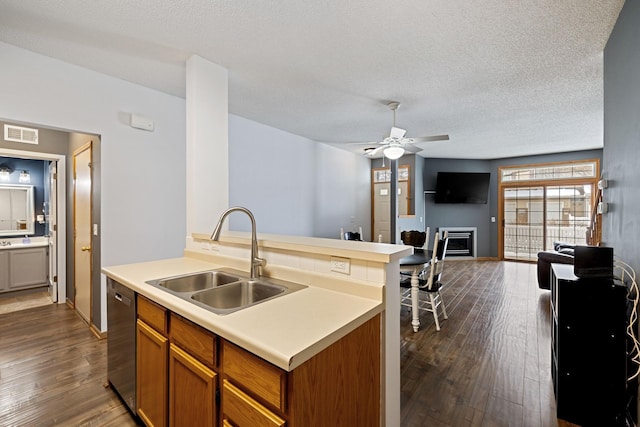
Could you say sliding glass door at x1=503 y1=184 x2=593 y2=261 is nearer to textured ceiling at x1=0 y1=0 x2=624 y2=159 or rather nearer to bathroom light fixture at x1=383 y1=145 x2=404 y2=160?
textured ceiling at x1=0 y1=0 x2=624 y2=159

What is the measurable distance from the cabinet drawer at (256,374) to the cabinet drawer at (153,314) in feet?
1.75

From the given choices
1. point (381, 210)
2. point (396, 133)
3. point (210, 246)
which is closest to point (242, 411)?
point (210, 246)

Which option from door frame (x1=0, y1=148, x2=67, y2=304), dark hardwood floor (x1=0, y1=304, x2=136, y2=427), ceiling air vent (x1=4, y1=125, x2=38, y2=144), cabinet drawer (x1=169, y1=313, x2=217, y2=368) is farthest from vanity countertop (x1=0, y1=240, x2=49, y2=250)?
cabinet drawer (x1=169, y1=313, x2=217, y2=368)

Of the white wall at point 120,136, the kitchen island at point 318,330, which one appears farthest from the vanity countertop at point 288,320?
the white wall at point 120,136

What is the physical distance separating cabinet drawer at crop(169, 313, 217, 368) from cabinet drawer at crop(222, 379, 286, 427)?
133mm

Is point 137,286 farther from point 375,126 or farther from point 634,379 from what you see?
point 375,126

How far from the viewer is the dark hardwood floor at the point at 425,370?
1.88 metres

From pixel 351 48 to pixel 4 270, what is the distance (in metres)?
5.53

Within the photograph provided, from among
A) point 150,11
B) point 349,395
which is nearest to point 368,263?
point 349,395

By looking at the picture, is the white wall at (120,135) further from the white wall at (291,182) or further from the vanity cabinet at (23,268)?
the vanity cabinet at (23,268)

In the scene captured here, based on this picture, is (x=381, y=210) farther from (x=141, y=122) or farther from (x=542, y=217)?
(x=141, y=122)

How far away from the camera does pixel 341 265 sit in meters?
1.49

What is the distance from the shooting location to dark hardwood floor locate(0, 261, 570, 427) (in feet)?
6.17

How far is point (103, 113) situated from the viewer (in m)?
2.90
